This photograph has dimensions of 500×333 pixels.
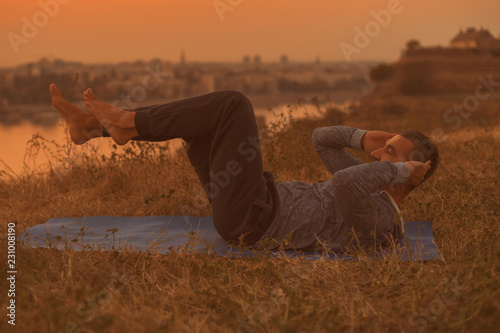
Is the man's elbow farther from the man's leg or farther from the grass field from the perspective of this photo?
the grass field

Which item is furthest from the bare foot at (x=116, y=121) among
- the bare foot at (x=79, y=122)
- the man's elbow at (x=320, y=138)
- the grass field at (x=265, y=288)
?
the man's elbow at (x=320, y=138)

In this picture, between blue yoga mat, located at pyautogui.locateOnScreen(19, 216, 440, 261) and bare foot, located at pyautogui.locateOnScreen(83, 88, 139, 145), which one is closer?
bare foot, located at pyautogui.locateOnScreen(83, 88, 139, 145)

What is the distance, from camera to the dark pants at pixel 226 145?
2.76 metres

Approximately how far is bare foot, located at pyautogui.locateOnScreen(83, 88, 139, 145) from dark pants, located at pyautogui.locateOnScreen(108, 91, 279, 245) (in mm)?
51

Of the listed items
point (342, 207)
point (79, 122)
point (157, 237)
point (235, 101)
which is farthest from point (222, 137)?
point (157, 237)

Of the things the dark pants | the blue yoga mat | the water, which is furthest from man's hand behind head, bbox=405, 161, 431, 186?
the water

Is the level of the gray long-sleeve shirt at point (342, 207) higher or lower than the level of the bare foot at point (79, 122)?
lower

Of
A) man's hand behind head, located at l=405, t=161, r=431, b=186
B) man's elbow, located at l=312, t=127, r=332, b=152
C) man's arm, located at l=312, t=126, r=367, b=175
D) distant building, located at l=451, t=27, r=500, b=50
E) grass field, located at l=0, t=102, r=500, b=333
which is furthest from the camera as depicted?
distant building, located at l=451, t=27, r=500, b=50

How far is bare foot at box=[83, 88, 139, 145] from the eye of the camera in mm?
2781

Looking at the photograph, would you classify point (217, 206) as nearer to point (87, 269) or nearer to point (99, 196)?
point (87, 269)

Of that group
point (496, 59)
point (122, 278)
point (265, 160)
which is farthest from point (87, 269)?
point (496, 59)

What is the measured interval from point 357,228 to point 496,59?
135 feet

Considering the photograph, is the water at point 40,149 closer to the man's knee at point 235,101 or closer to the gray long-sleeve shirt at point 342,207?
the gray long-sleeve shirt at point 342,207

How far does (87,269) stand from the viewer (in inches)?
108
